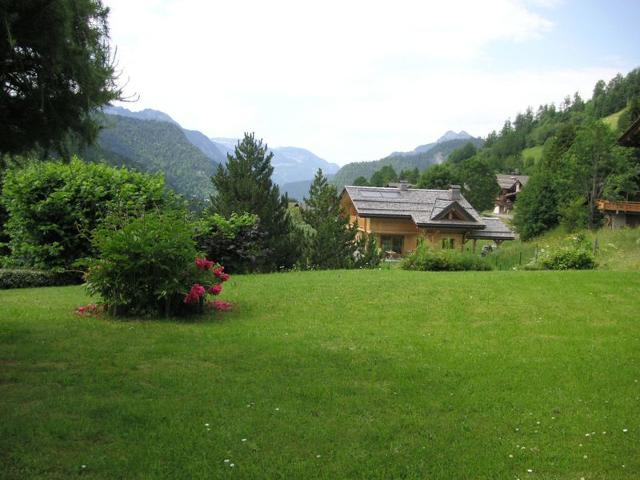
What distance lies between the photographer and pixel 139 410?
5289 mm

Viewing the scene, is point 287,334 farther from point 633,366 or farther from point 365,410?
point 633,366

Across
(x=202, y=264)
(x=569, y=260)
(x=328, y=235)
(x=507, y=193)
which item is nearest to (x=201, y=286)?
(x=202, y=264)

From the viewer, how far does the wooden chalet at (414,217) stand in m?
44.2

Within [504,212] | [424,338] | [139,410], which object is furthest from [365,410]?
[504,212]

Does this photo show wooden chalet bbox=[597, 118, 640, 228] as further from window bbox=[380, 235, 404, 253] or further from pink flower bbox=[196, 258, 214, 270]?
pink flower bbox=[196, 258, 214, 270]

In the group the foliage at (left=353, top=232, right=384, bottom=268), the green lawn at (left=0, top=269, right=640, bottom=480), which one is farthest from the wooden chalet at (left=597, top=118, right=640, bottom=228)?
the green lawn at (left=0, top=269, right=640, bottom=480)

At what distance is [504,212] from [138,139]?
211 ft

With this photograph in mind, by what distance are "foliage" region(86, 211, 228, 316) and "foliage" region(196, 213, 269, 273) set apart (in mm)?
6190

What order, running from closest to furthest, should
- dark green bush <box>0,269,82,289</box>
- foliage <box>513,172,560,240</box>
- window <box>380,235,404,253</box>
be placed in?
dark green bush <box>0,269,82,289</box> < window <box>380,235,404,253</box> < foliage <box>513,172,560,240</box>

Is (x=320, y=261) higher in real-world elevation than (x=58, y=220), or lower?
lower

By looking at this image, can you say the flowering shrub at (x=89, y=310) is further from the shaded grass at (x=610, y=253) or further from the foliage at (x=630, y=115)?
the foliage at (x=630, y=115)

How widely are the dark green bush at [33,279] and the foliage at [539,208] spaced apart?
47861 mm

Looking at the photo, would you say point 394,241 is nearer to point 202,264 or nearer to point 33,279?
point 33,279

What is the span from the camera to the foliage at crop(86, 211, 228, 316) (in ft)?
30.9
